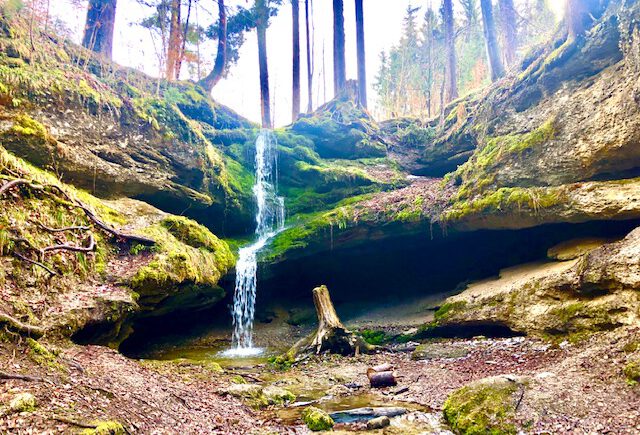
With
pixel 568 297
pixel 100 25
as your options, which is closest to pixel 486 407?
pixel 568 297

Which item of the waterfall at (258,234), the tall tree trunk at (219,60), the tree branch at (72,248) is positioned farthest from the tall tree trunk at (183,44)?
the tree branch at (72,248)

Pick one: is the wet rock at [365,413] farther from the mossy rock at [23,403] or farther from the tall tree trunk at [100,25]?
the tall tree trunk at [100,25]

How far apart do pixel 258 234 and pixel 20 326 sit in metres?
11.2

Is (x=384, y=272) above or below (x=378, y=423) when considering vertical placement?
above

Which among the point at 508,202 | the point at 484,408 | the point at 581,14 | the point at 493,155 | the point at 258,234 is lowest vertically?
the point at 484,408

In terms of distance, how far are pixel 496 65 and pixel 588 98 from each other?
8.08 meters

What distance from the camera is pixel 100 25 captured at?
14727 mm

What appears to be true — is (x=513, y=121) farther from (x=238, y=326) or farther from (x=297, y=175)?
(x=238, y=326)

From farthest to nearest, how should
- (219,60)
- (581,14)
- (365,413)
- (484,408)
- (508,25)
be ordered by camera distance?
1. (219,60)
2. (508,25)
3. (581,14)
4. (365,413)
5. (484,408)

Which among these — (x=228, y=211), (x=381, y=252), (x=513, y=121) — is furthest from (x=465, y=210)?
(x=228, y=211)

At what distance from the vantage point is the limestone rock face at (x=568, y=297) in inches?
263

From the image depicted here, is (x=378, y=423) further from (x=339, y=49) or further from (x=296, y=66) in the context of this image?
(x=296, y=66)

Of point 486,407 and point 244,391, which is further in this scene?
point 244,391

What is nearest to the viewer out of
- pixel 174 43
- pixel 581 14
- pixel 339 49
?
pixel 581 14
